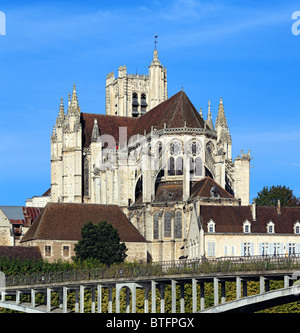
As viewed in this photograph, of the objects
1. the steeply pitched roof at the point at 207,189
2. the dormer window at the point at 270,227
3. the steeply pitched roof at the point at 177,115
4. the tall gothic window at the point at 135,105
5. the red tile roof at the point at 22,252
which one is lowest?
the red tile roof at the point at 22,252

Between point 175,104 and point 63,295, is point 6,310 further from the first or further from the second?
point 175,104

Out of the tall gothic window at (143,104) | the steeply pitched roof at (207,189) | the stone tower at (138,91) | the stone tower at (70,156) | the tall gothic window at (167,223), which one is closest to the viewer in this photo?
the steeply pitched roof at (207,189)

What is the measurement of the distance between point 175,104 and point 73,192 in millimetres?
16074

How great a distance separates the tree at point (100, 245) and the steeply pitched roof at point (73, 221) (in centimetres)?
357

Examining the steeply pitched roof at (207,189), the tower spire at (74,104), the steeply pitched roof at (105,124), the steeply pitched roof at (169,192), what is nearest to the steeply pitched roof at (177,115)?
the steeply pitched roof at (169,192)

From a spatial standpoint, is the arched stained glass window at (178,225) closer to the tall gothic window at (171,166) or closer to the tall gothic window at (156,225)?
the tall gothic window at (156,225)

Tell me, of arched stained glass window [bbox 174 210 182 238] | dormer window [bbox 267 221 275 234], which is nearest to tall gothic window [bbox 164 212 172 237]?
arched stained glass window [bbox 174 210 182 238]

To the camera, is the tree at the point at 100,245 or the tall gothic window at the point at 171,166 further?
the tall gothic window at the point at 171,166

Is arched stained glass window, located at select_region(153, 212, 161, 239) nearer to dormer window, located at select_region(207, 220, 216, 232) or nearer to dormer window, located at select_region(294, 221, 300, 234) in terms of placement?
dormer window, located at select_region(207, 220, 216, 232)

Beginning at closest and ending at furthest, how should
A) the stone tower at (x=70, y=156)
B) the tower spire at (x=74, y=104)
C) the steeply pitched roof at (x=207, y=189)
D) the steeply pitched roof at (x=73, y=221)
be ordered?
the steeply pitched roof at (x=207, y=189) → the steeply pitched roof at (x=73, y=221) → the stone tower at (x=70, y=156) → the tower spire at (x=74, y=104)

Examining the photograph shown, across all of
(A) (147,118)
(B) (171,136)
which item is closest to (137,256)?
(B) (171,136)

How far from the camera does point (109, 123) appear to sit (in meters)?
128

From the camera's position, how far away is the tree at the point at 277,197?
126562mm

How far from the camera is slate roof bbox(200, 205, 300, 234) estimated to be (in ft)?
303
